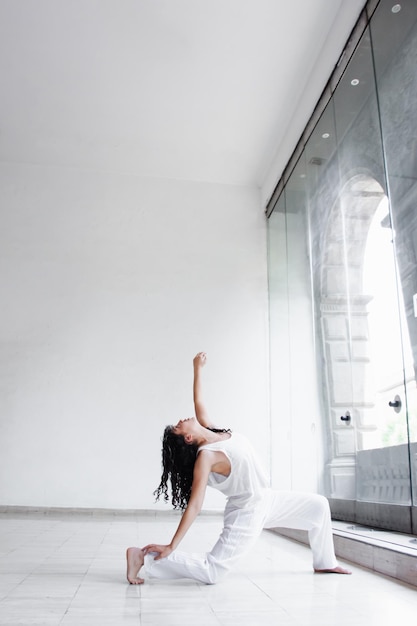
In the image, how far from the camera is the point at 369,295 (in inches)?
150

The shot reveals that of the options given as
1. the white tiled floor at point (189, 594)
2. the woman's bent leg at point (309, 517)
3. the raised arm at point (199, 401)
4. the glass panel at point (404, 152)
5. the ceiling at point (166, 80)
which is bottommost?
the white tiled floor at point (189, 594)

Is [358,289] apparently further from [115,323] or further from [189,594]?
[115,323]

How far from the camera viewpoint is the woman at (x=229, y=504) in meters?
2.25

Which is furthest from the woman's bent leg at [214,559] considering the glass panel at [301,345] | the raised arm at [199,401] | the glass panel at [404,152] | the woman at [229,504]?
the glass panel at [301,345]

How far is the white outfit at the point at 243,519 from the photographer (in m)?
2.25

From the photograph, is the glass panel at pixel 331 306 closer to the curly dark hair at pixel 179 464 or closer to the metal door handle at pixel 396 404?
the metal door handle at pixel 396 404

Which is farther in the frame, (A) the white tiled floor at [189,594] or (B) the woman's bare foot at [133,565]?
(B) the woman's bare foot at [133,565]

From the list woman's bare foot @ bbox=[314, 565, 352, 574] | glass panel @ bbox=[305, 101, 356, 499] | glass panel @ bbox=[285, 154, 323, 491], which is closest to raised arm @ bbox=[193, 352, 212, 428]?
woman's bare foot @ bbox=[314, 565, 352, 574]

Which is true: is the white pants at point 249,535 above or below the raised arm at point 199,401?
below

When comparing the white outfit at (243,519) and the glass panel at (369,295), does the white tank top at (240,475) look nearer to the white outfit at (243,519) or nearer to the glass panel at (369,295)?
the white outfit at (243,519)

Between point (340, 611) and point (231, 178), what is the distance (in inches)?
213

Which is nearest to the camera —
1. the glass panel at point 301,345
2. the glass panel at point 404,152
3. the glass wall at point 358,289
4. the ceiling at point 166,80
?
the glass panel at point 404,152

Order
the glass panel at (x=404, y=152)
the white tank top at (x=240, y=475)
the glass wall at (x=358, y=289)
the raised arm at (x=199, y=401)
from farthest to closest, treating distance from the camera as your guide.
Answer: the glass wall at (x=358, y=289) < the glass panel at (x=404, y=152) < the raised arm at (x=199, y=401) < the white tank top at (x=240, y=475)

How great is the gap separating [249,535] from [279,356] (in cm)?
366
